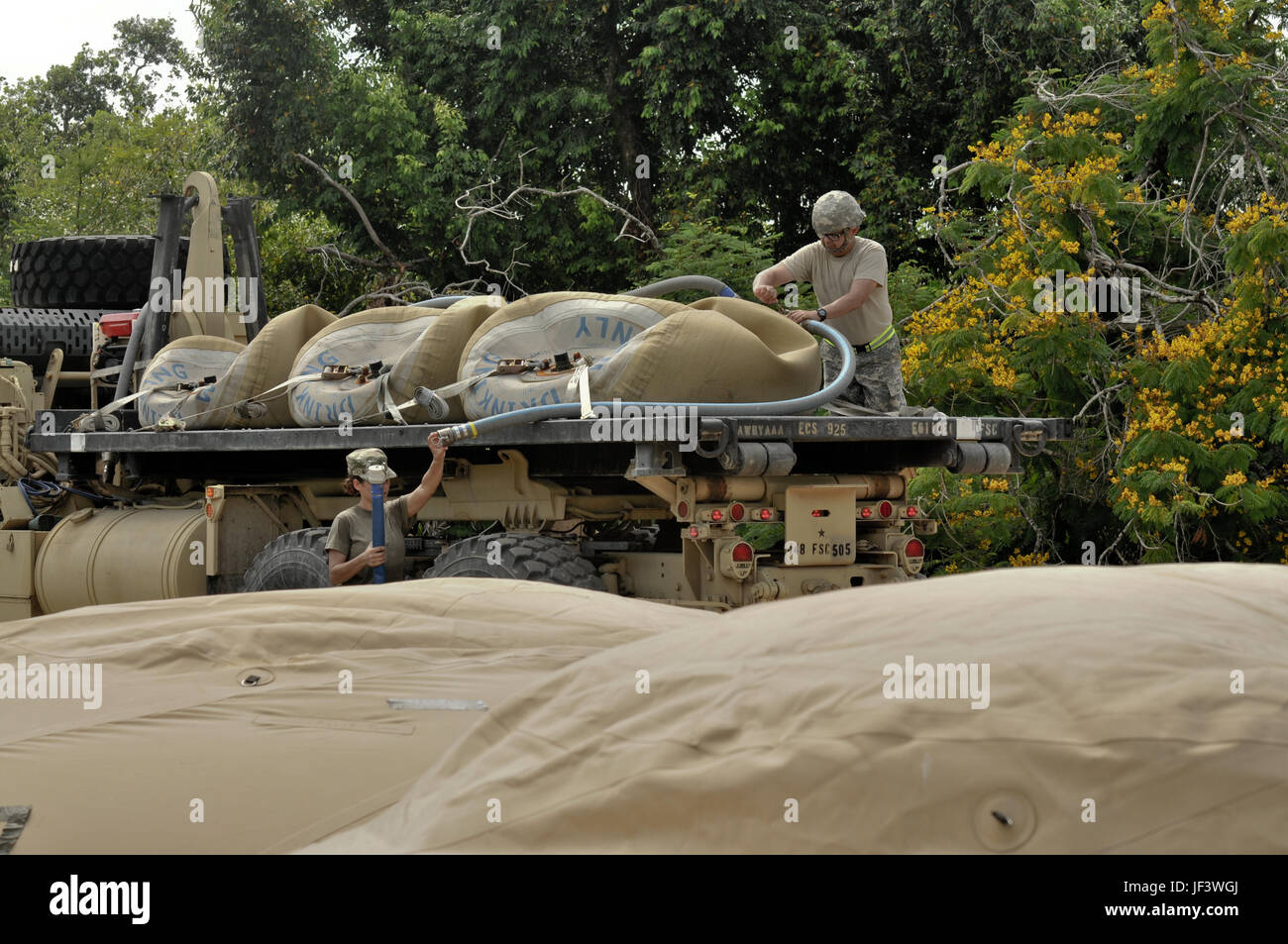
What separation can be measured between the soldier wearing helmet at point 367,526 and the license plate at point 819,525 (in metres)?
1.71

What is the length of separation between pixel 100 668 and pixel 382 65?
18696 millimetres

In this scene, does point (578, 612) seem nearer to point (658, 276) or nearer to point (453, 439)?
point (453, 439)

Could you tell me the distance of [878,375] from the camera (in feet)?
26.0

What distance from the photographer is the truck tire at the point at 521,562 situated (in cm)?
731

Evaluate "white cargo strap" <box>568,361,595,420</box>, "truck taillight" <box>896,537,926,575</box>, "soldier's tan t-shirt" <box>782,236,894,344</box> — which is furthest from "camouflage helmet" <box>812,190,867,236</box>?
"truck taillight" <box>896,537,926,575</box>

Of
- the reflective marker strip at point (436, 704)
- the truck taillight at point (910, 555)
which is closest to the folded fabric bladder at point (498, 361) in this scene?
the truck taillight at point (910, 555)

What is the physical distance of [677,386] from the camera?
7.06 metres

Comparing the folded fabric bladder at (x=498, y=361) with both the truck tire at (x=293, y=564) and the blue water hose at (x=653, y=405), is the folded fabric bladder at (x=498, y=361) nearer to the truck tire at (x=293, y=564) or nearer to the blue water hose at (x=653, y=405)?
the blue water hose at (x=653, y=405)

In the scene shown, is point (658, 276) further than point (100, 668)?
Yes

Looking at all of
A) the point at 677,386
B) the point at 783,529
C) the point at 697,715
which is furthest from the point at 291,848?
the point at 783,529

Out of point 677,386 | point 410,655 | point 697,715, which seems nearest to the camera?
point 697,715

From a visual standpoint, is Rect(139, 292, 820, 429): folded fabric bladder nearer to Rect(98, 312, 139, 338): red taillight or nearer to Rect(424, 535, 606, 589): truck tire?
Rect(424, 535, 606, 589): truck tire

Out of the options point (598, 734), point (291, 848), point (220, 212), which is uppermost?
point (220, 212)

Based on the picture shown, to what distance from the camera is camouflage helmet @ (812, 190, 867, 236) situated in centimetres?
771
